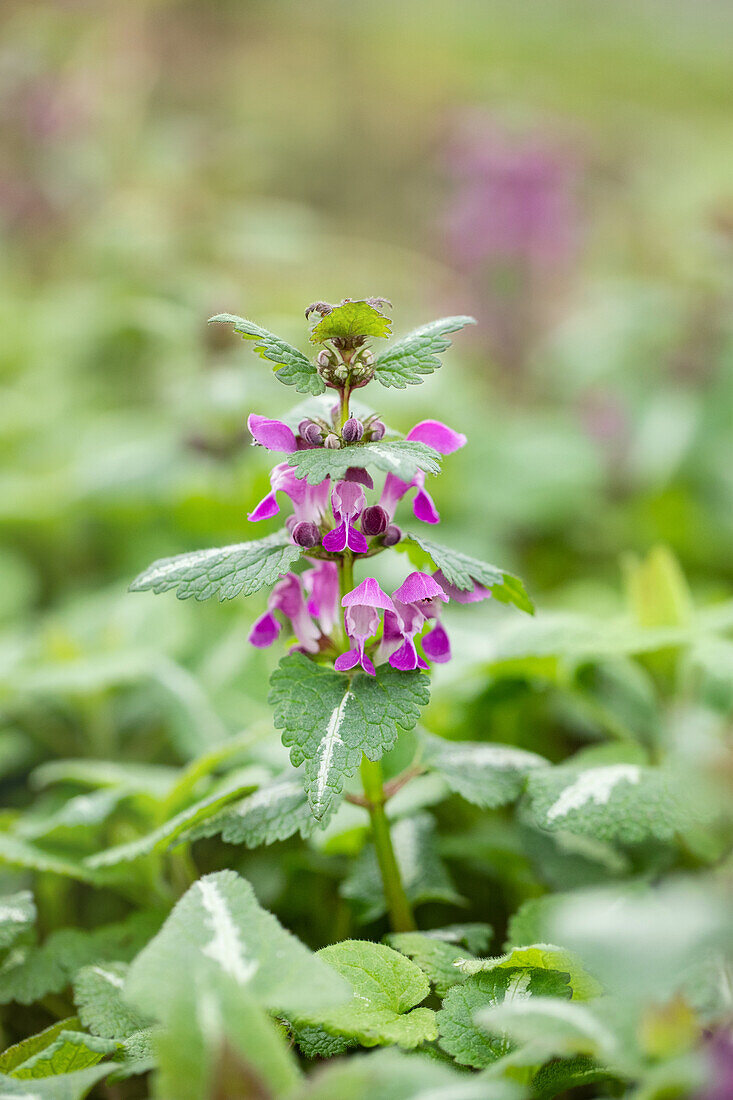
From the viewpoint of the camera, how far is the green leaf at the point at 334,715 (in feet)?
2.39

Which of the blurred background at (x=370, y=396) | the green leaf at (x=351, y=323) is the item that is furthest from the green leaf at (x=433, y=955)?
the green leaf at (x=351, y=323)

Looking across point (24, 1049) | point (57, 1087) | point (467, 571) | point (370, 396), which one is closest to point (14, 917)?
point (24, 1049)

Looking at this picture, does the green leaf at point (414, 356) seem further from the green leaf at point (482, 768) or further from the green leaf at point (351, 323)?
the green leaf at point (482, 768)

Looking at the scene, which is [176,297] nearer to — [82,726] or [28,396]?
[28,396]

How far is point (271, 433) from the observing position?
2.64 feet

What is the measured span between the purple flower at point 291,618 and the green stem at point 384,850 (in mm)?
139

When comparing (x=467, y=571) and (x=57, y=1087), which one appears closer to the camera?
(x=57, y=1087)

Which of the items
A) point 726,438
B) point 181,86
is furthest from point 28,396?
point 181,86

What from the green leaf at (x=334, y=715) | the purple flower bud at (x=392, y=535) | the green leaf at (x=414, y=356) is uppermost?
the green leaf at (x=414, y=356)

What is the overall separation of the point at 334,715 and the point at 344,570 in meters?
0.14

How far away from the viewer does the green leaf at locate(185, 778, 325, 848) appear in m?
0.85

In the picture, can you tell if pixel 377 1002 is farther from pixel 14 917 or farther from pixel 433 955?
pixel 14 917

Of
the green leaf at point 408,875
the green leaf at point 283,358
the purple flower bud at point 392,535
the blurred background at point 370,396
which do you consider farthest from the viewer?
the blurred background at point 370,396

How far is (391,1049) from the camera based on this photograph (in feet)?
2.39
